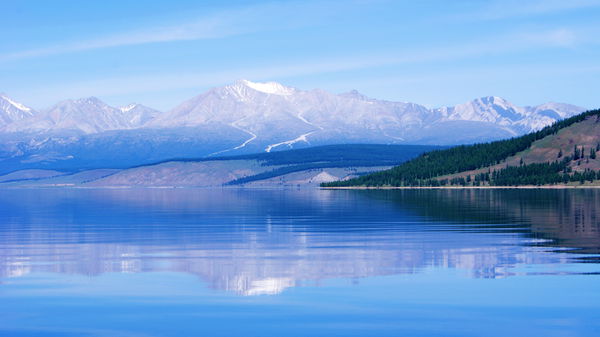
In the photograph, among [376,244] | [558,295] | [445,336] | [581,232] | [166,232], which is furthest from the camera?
[166,232]

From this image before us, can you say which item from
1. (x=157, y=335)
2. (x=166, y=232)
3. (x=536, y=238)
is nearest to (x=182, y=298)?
(x=157, y=335)

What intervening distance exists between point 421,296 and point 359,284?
4988 millimetres

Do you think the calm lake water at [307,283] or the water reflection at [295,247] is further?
the water reflection at [295,247]

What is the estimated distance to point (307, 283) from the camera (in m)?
46.1

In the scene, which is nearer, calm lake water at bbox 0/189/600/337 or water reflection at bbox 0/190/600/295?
calm lake water at bbox 0/189/600/337

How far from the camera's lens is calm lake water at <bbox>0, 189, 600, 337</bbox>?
1403 inches

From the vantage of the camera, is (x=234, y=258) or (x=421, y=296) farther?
(x=234, y=258)

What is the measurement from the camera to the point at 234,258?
58.3m

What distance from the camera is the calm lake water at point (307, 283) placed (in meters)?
35.6

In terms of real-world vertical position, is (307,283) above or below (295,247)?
below

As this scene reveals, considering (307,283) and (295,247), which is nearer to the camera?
(307,283)

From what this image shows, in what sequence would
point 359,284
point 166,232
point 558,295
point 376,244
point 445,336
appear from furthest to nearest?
point 166,232
point 376,244
point 359,284
point 558,295
point 445,336

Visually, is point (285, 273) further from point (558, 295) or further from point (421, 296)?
point (558, 295)

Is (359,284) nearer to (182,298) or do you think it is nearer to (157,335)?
(182,298)
